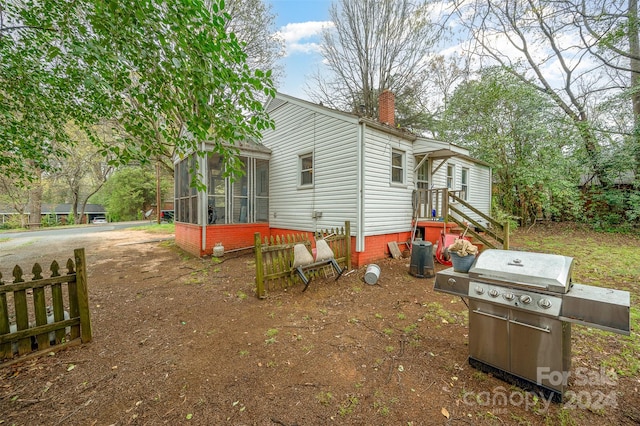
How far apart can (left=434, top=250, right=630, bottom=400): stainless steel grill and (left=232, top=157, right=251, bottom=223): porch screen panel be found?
8.17 metres

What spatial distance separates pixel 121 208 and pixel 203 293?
40706 mm

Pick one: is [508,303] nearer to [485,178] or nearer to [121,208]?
[485,178]

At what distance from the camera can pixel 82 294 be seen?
3174 mm

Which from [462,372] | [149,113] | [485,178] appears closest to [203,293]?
[149,113]

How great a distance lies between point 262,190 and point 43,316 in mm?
7711

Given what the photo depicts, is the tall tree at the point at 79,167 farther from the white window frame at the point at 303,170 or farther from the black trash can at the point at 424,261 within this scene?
the black trash can at the point at 424,261

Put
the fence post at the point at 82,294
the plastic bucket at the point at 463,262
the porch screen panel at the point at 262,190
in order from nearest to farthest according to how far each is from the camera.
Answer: the plastic bucket at the point at 463,262
the fence post at the point at 82,294
the porch screen panel at the point at 262,190

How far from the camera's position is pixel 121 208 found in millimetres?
36031

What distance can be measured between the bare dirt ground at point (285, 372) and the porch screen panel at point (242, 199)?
485 cm

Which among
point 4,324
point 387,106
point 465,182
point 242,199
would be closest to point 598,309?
point 4,324

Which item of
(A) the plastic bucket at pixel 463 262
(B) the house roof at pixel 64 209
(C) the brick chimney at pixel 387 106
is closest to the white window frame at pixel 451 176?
(C) the brick chimney at pixel 387 106

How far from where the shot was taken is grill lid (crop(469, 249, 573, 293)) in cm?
215

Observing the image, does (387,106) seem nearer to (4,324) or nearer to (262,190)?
(262,190)

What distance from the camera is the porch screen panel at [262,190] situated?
33.0 ft
